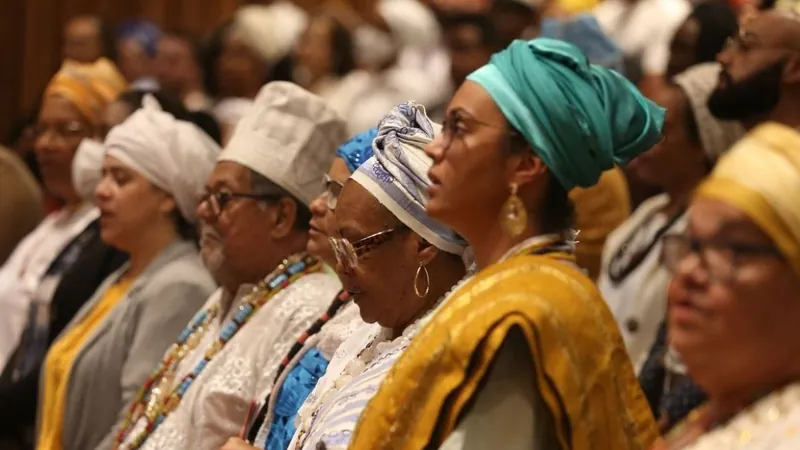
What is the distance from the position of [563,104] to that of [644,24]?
3967 mm

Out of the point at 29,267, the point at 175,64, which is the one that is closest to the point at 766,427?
the point at 29,267

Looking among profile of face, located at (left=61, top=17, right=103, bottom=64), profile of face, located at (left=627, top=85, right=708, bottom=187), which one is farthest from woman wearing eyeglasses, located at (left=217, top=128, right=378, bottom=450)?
profile of face, located at (left=61, top=17, right=103, bottom=64)

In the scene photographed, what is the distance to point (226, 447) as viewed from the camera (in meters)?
2.84

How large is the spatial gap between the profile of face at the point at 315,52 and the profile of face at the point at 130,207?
101 inches

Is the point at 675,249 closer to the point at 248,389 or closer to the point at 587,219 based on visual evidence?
the point at 248,389

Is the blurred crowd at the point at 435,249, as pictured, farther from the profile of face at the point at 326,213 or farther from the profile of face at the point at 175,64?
the profile of face at the point at 175,64

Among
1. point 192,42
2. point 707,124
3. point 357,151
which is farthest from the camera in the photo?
point 192,42

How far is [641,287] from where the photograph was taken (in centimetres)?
405

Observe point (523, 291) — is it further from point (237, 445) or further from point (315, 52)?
point (315, 52)

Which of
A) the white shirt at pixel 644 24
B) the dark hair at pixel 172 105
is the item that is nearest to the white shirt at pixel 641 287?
the dark hair at pixel 172 105

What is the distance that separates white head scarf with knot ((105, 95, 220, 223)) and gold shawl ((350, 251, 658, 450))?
6.46 feet

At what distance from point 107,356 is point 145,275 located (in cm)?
23

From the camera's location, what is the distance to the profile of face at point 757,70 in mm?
3408

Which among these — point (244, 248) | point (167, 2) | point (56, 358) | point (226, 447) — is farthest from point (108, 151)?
point (167, 2)
